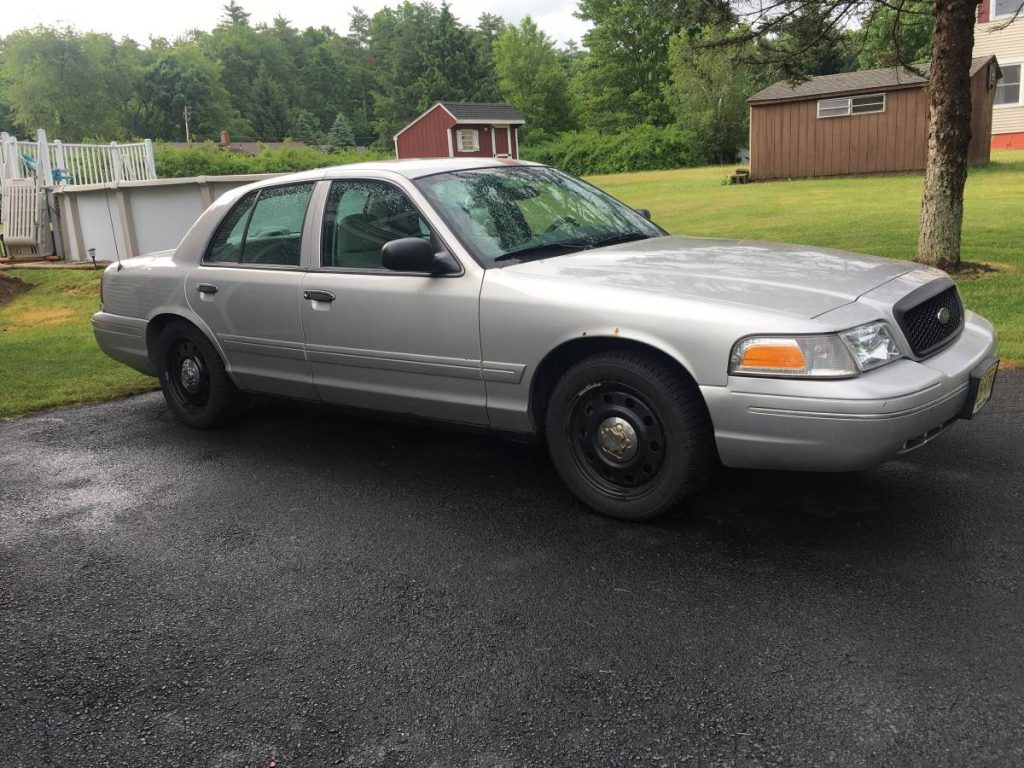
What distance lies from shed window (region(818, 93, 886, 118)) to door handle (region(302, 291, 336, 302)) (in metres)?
26.5

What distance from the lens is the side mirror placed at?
161 inches

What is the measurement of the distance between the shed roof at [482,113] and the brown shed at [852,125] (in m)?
20.2

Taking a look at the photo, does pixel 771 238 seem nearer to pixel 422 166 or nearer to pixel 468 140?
pixel 422 166

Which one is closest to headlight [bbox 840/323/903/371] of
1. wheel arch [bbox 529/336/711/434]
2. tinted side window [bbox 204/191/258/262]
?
wheel arch [bbox 529/336/711/434]

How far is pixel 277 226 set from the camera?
200 inches

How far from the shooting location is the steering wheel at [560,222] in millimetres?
4578

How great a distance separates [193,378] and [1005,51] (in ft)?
110

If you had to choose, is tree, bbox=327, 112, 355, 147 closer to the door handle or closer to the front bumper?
the door handle

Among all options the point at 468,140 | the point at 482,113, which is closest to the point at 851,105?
the point at 468,140

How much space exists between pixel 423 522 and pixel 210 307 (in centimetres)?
217

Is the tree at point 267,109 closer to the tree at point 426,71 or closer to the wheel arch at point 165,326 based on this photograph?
the tree at point 426,71

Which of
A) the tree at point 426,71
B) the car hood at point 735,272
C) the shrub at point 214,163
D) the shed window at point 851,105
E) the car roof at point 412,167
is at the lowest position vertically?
the car hood at point 735,272

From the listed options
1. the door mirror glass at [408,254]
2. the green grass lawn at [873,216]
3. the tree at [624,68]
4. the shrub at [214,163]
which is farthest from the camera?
the tree at [624,68]

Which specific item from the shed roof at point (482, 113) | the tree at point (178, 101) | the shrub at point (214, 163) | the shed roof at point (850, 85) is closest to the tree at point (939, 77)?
the shed roof at point (850, 85)
